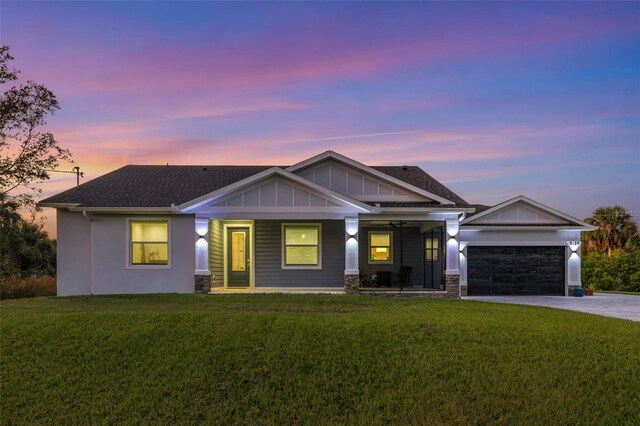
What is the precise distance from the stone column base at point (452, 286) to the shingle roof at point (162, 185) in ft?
8.76

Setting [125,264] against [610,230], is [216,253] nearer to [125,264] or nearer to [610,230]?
[125,264]

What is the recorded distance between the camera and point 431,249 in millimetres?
20125

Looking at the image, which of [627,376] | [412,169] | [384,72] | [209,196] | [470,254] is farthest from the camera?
[412,169]

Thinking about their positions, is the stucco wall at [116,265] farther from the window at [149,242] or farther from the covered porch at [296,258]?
the covered porch at [296,258]

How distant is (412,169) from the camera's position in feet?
75.6

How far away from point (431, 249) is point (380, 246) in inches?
80.3

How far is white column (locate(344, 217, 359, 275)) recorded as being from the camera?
678 inches

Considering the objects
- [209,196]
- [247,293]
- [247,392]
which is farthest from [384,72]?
[247,392]

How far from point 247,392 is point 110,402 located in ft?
Answer: 6.39

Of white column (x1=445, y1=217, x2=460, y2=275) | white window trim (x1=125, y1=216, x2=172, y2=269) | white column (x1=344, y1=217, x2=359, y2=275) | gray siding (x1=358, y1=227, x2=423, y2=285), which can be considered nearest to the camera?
white column (x1=344, y1=217, x2=359, y2=275)

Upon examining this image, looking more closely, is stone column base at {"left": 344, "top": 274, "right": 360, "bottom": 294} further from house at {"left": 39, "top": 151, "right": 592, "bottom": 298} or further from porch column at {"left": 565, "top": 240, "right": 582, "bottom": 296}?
porch column at {"left": 565, "top": 240, "right": 582, "bottom": 296}

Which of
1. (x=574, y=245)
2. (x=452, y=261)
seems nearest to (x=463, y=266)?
(x=452, y=261)

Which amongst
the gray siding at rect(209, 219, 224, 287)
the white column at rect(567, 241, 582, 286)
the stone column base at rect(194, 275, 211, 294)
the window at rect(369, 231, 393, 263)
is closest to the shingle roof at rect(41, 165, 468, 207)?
the gray siding at rect(209, 219, 224, 287)

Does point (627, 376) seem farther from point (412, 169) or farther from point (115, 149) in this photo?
point (115, 149)
